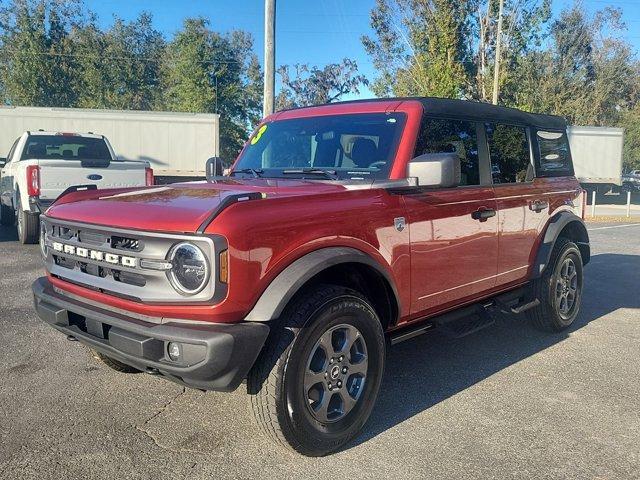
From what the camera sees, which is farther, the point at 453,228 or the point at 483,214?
the point at 483,214

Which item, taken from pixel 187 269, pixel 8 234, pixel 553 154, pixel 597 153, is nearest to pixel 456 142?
pixel 553 154

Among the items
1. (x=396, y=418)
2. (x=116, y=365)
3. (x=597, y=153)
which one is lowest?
(x=396, y=418)

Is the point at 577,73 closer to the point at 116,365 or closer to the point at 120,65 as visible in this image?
the point at 120,65

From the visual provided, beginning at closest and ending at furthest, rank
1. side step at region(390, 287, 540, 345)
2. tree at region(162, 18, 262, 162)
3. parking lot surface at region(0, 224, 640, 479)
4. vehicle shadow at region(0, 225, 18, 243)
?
parking lot surface at region(0, 224, 640, 479)
side step at region(390, 287, 540, 345)
vehicle shadow at region(0, 225, 18, 243)
tree at region(162, 18, 262, 162)

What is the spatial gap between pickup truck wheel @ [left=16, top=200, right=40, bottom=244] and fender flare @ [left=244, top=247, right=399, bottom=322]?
7708mm

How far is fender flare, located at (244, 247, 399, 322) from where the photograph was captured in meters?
2.71

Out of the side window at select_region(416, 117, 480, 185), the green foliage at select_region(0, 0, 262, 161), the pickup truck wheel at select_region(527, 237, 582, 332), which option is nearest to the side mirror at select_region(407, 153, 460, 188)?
the side window at select_region(416, 117, 480, 185)

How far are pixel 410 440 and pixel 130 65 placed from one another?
3992 cm

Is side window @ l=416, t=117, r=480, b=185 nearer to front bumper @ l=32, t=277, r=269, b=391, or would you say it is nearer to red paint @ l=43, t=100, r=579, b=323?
red paint @ l=43, t=100, r=579, b=323

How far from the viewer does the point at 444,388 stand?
13.0 feet

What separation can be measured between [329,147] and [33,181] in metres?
6.22

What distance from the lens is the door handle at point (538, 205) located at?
4812mm

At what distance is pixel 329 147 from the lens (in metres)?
4.09

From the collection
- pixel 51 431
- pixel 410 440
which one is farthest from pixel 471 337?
pixel 51 431
